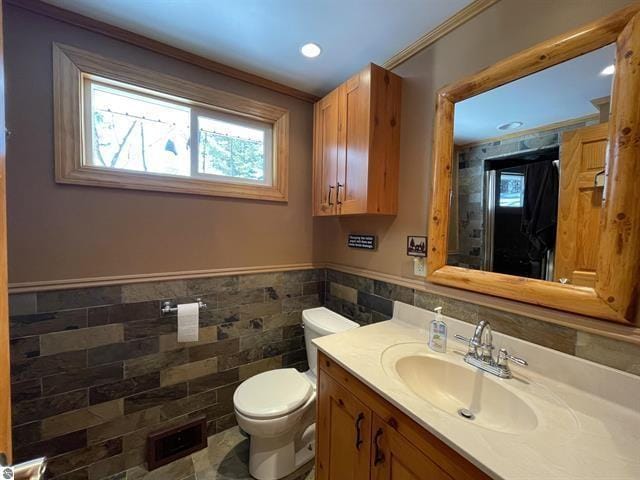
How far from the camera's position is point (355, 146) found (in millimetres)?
1605

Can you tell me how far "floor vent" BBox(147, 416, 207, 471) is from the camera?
1.58 metres

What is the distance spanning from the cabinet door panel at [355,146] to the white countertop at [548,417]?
851 millimetres

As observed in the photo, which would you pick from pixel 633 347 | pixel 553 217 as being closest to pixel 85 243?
pixel 553 217

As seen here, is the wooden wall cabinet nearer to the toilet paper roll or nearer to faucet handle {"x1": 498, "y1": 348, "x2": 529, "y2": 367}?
faucet handle {"x1": 498, "y1": 348, "x2": 529, "y2": 367}

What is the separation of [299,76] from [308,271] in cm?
144

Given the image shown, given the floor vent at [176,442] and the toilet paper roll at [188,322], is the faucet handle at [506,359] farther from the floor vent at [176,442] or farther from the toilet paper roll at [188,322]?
the floor vent at [176,442]

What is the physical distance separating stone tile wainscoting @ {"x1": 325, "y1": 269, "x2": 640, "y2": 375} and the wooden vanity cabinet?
0.62 m

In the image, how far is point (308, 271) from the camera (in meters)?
2.20

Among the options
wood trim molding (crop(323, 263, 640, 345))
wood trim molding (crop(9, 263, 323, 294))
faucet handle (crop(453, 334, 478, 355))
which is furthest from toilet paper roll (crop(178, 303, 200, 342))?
faucet handle (crop(453, 334, 478, 355))

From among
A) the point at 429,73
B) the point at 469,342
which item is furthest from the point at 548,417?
the point at 429,73

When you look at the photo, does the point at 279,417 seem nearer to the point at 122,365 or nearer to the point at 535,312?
the point at 122,365

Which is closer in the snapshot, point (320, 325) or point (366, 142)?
point (366, 142)

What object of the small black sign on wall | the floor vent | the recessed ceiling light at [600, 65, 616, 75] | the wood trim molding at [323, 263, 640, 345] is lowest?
the floor vent

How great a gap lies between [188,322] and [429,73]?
6.58 ft
